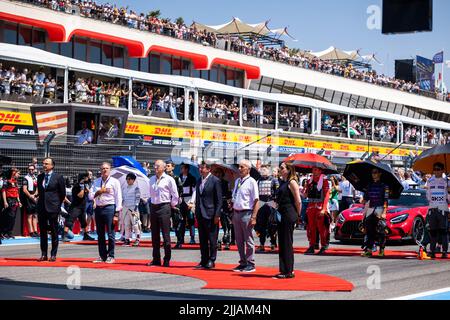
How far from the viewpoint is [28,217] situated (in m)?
21.1

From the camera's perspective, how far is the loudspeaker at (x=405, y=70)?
9256cm

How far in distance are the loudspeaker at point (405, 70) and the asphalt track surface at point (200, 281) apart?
79576 mm

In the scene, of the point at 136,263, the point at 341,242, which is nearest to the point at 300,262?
the point at 136,263

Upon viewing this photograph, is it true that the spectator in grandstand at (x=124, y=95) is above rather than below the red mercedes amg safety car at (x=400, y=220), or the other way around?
above

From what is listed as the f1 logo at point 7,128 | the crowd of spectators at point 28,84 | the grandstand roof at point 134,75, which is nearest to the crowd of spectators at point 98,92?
the grandstand roof at point 134,75

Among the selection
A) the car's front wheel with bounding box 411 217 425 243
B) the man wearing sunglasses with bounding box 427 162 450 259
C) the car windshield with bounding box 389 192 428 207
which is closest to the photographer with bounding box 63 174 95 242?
the car windshield with bounding box 389 192 428 207

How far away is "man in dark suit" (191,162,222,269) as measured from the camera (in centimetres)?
1351

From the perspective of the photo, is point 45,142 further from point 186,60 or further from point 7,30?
point 186,60

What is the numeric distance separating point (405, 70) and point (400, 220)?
7764 centimetres

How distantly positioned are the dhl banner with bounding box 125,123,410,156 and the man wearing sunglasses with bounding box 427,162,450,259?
1440 centimetres

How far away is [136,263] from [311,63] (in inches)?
1817

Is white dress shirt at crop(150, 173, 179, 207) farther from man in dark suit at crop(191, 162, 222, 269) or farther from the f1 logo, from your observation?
the f1 logo

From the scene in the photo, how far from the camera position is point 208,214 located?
13.6 metres

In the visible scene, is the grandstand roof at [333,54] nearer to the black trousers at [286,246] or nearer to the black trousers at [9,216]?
the black trousers at [9,216]
